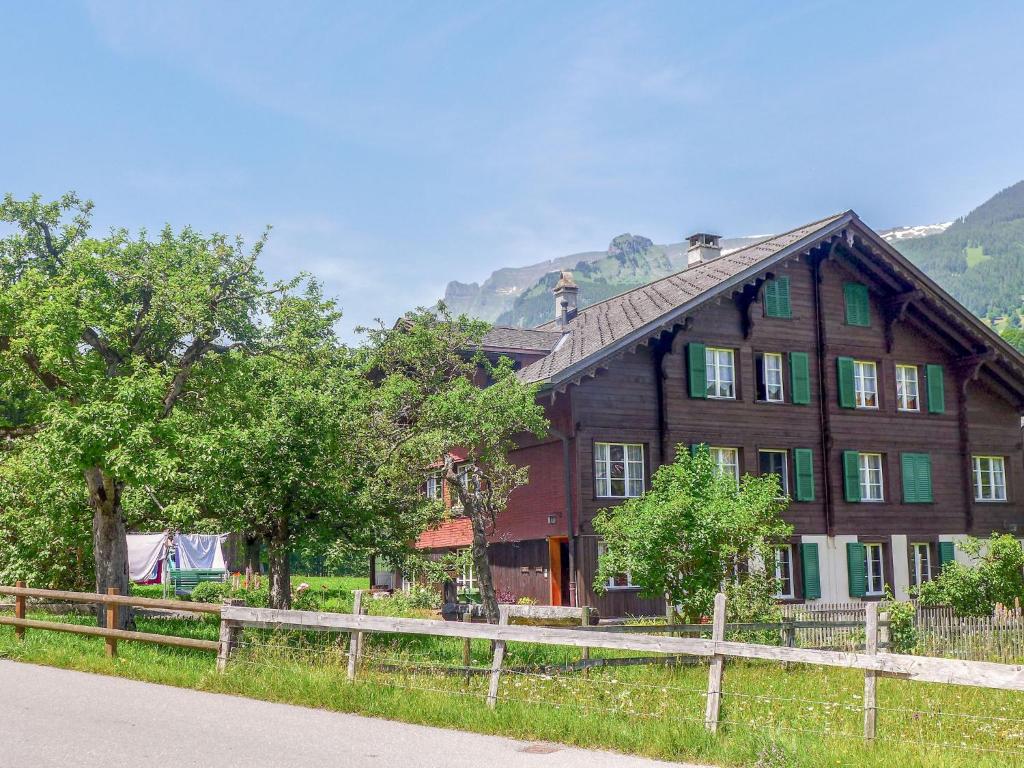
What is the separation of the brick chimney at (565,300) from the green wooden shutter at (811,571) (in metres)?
10.4

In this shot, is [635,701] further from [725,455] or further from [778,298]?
[778,298]

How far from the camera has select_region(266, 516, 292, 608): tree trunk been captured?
20.2 metres

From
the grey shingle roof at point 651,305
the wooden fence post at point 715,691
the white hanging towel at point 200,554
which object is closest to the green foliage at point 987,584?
the grey shingle roof at point 651,305

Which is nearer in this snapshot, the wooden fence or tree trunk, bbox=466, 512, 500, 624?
the wooden fence

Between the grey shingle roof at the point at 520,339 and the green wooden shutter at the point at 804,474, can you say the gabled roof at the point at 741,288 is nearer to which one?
the grey shingle roof at the point at 520,339

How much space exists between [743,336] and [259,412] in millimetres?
14918

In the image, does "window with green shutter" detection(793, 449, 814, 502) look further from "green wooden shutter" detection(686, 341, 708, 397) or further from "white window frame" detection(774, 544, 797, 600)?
"green wooden shutter" detection(686, 341, 708, 397)

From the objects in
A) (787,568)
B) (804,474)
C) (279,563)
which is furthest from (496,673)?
(804,474)

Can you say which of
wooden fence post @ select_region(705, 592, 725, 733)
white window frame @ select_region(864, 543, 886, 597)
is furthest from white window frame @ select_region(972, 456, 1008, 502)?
wooden fence post @ select_region(705, 592, 725, 733)

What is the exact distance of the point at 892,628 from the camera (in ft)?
65.3

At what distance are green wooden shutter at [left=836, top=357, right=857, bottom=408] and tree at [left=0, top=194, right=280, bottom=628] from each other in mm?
17417

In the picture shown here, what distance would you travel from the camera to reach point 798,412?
3073 centimetres

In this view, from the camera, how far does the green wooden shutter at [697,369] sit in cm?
2903

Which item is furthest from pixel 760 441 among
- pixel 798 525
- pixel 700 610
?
pixel 700 610
